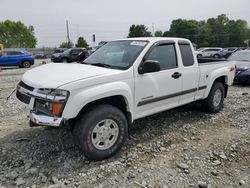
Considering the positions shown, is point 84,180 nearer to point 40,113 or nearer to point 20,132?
point 40,113

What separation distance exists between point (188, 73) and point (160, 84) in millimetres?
941

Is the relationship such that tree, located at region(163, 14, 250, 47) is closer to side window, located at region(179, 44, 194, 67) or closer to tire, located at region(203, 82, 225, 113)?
tire, located at region(203, 82, 225, 113)

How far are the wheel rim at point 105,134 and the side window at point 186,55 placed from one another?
2117mm

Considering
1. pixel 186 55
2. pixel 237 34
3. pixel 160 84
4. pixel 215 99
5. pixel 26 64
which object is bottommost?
pixel 26 64

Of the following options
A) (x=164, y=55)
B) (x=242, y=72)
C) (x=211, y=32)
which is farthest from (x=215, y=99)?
(x=211, y=32)

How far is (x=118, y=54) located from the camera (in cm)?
491

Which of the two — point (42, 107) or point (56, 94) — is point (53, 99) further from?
point (42, 107)

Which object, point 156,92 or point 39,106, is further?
point 156,92

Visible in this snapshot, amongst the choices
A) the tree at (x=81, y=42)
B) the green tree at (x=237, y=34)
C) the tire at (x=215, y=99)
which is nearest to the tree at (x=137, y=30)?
the tree at (x=81, y=42)

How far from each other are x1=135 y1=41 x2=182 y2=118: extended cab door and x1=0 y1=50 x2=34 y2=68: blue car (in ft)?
63.0

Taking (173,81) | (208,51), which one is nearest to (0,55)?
(173,81)

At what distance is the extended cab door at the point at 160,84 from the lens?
4559 millimetres

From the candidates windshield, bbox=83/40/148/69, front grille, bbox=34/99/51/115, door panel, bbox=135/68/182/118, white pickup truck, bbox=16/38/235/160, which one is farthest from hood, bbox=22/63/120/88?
door panel, bbox=135/68/182/118

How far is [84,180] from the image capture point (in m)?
3.67
